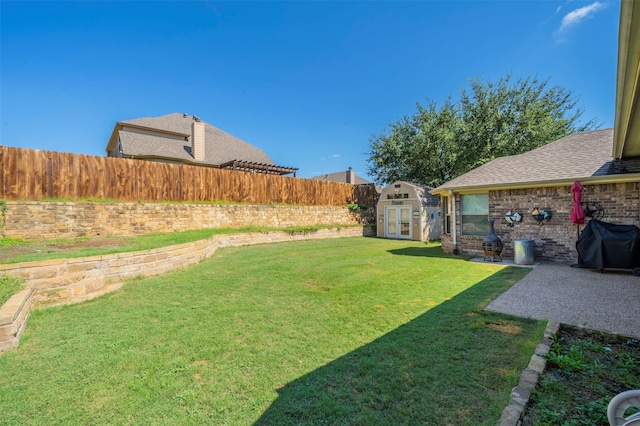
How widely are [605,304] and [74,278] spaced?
917 cm

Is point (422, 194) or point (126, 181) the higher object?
point (126, 181)

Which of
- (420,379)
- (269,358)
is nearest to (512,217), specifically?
(420,379)

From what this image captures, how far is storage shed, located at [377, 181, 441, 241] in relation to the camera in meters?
15.2

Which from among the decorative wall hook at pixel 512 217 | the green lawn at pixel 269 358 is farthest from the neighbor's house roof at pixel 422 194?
the green lawn at pixel 269 358

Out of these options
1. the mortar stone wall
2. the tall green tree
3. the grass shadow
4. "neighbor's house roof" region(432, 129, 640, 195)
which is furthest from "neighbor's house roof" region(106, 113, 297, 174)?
the grass shadow

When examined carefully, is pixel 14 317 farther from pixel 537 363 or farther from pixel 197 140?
pixel 197 140

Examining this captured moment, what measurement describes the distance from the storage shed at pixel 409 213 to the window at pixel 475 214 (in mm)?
4923

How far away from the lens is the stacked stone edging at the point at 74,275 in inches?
134

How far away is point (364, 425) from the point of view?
196cm

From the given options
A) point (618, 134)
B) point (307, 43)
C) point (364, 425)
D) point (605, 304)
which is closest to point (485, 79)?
point (307, 43)

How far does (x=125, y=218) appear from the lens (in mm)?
10055

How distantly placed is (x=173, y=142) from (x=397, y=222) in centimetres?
1675

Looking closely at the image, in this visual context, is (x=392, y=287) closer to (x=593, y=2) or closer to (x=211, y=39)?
(x=593, y=2)

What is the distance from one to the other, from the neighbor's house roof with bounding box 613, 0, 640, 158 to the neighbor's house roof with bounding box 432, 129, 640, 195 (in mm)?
2690
